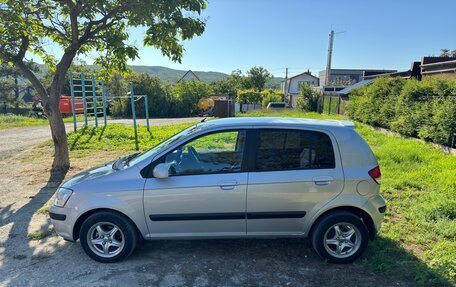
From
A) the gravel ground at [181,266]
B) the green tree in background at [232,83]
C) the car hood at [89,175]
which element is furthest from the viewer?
the green tree in background at [232,83]

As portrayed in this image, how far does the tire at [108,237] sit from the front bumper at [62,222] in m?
0.17

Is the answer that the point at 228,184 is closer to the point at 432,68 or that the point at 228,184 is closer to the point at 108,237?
the point at 108,237

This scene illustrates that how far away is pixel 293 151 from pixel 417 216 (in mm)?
2769

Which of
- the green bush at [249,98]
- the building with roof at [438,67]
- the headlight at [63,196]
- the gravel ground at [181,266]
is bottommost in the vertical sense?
the gravel ground at [181,266]

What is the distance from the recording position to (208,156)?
3930mm

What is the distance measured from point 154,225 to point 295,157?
5.83ft

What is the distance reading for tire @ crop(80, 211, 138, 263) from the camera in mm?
3611

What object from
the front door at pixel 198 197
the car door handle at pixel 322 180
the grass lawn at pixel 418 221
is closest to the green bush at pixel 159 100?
the grass lawn at pixel 418 221

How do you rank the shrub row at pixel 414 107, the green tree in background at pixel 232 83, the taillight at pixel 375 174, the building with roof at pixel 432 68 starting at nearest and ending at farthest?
the taillight at pixel 375 174
the shrub row at pixel 414 107
the building with roof at pixel 432 68
the green tree in background at pixel 232 83

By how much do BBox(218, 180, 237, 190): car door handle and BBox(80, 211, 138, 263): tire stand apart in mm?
1144

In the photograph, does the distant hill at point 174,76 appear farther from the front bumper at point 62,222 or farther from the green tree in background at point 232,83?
the front bumper at point 62,222

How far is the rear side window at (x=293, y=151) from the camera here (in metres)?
3.60

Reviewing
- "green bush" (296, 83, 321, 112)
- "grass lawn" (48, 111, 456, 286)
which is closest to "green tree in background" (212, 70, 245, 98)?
"green bush" (296, 83, 321, 112)

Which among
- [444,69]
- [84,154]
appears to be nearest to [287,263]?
[84,154]
